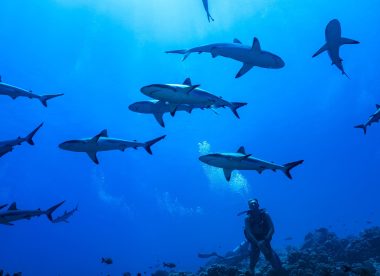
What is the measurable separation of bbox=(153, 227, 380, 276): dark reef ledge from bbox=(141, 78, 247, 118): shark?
5604 mm

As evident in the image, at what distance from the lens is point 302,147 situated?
456 ft

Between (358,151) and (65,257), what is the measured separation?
148648 millimetres

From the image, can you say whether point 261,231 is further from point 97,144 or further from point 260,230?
point 97,144

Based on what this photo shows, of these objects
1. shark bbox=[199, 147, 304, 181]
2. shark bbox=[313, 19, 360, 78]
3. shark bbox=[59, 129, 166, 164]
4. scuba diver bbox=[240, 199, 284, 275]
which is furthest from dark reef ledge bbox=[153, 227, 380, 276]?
shark bbox=[313, 19, 360, 78]

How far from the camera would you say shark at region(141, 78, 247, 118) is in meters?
8.04

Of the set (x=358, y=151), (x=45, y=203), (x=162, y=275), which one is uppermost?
(x=358, y=151)

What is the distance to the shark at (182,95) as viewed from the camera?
8039 mm

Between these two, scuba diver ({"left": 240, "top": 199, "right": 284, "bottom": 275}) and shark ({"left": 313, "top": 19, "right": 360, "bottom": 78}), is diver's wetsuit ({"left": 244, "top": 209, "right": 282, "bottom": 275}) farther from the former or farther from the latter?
shark ({"left": 313, "top": 19, "right": 360, "bottom": 78})

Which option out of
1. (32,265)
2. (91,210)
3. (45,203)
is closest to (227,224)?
(91,210)

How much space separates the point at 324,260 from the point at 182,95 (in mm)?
11498

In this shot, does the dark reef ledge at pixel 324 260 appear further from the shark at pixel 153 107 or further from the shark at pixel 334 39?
the shark at pixel 334 39

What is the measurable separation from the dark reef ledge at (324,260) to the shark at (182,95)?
560 centimetres

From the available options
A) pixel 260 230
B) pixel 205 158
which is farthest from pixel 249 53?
pixel 260 230

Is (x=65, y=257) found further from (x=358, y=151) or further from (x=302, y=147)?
(x=358, y=151)
